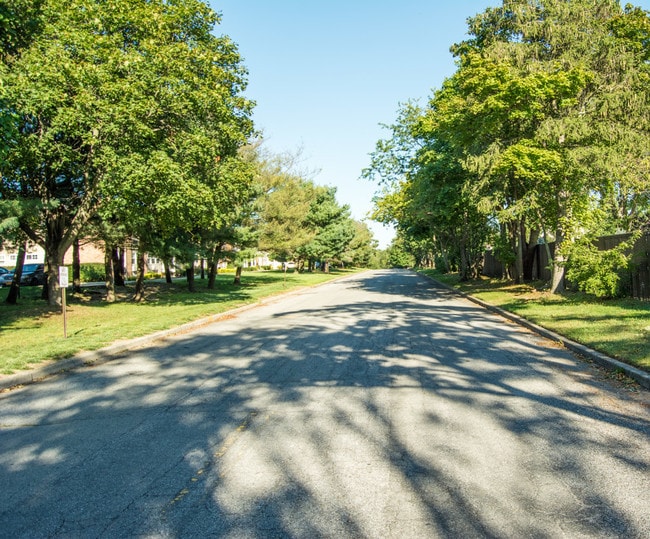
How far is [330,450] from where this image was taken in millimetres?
4363

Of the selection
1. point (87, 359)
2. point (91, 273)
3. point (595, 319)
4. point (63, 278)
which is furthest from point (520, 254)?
point (91, 273)

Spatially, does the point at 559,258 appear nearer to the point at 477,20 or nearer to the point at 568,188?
the point at 568,188

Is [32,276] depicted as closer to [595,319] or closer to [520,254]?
[520,254]

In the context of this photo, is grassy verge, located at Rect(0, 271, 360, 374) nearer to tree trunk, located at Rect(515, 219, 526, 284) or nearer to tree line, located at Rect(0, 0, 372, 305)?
tree line, located at Rect(0, 0, 372, 305)

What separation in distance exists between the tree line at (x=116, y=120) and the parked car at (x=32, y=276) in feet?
60.2

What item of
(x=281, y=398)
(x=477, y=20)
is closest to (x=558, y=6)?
(x=477, y=20)

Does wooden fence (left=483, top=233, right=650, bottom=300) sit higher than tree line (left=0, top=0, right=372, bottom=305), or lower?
lower

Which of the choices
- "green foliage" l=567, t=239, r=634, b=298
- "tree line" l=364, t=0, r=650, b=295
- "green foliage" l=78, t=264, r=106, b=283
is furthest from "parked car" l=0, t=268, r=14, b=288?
"green foliage" l=567, t=239, r=634, b=298

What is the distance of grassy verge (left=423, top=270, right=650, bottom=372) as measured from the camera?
27.1 ft

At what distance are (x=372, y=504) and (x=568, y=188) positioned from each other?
52.7 feet

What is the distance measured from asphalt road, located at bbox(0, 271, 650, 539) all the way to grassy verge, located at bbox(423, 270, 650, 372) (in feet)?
3.61

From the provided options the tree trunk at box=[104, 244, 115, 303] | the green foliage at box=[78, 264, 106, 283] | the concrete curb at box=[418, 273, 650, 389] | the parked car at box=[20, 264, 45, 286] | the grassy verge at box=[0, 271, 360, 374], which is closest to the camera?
the concrete curb at box=[418, 273, 650, 389]

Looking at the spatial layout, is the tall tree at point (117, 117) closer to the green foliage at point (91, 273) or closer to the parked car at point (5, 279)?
the green foliage at point (91, 273)

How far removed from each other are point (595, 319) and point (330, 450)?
977 cm
